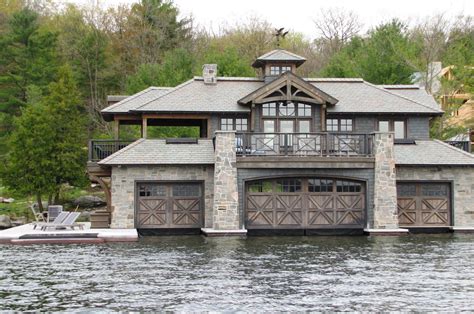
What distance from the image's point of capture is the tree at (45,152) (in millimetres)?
38688

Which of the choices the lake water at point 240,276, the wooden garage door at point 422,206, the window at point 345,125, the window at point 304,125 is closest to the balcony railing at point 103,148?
the lake water at point 240,276

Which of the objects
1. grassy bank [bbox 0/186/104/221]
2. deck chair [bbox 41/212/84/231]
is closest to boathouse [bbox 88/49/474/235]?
deck chair [bbox 41/212/84/231]

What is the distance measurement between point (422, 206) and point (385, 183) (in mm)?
2860

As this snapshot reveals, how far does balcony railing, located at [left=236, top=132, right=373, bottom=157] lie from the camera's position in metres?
28.1

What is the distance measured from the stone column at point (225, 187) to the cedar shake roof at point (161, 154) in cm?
94

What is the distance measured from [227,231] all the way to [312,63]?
3875cm

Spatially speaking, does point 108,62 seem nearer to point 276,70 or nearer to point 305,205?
point 276,70

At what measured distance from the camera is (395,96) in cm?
3278

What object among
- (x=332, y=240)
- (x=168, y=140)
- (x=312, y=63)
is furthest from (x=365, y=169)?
(x=312, y=63)

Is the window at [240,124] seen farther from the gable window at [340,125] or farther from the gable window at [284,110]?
the gable window at [340,125]

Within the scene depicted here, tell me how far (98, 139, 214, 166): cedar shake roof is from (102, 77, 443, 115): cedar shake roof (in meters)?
1.55

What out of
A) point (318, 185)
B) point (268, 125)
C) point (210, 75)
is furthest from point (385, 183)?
point (210, 75)

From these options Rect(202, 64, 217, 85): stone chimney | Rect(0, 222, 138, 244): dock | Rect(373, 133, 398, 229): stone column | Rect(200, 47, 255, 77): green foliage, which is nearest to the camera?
Rect(0, 222, 138, 244): dock

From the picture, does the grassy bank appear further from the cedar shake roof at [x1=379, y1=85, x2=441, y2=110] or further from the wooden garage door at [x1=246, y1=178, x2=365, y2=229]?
the cedar shake roof at [x1=379, y1=85, x2=441, y2=110]
